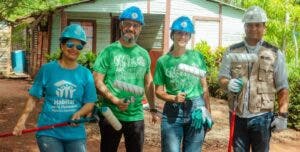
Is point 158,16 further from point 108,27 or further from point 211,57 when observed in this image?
point 211,57

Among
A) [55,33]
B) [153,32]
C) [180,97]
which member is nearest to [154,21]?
[153,32]

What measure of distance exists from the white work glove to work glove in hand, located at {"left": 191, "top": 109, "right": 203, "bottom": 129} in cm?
38

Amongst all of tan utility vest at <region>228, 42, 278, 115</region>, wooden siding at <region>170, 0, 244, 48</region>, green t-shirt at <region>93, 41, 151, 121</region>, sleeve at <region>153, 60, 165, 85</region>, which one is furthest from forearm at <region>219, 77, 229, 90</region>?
wooden siding at <region>170, 0, 244, 48</region>

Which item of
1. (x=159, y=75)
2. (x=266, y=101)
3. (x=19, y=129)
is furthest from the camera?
(x=159, y=75)

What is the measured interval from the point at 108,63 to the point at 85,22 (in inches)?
564

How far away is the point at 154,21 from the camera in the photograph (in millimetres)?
18797

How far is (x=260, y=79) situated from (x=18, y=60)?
21.9 m

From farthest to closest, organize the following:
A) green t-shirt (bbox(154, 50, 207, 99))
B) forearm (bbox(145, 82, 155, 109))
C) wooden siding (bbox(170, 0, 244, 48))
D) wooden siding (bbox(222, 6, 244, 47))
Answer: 1. wooden siding (bbox(222, 6, 244, 47))
2. wooden siding (bbox(170, 0, 244, 48))
3. forearm (bbox(145, 82, 155, 109))
4. green t-shirt (bbox(154, 50, 207, 99))

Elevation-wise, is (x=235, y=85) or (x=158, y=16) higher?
(x=158, y=16)

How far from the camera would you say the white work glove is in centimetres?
463

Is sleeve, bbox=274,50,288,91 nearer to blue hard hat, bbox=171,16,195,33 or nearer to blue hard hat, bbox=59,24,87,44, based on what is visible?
blue hard hat, bbox=171,16,195,33

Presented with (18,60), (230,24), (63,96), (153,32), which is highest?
(230,24)

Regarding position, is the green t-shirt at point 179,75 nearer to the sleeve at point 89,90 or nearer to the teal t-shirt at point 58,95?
the sleeve at point 89,90

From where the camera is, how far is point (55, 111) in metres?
4.18
